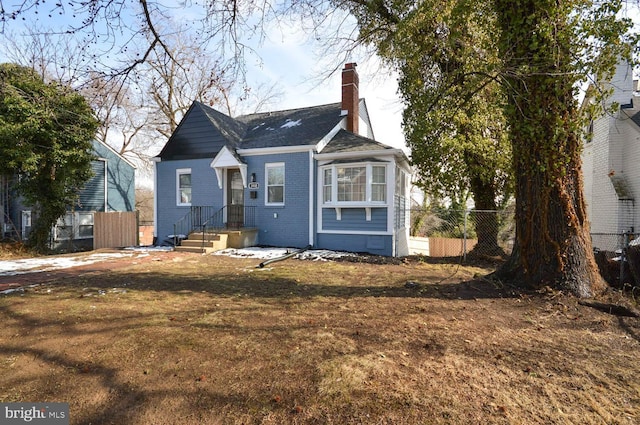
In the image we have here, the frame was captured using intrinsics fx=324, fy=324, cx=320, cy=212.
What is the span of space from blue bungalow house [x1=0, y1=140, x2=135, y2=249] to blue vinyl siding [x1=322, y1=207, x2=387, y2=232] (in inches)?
425

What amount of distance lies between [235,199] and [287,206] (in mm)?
2507

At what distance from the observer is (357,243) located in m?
11.8

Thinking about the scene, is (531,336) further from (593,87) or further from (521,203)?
(593,87)

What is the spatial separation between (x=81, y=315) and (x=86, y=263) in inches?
236

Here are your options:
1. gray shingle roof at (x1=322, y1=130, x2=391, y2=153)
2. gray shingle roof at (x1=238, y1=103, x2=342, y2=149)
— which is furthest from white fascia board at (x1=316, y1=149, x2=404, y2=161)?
gray shingle roof at (x1=238, y1=103, x2=342, y2=149)

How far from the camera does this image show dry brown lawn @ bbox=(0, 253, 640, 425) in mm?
2365

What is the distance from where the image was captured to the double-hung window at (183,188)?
14.1 metres

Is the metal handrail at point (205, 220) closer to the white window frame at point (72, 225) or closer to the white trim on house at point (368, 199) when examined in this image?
the white trim on house at point (368, 199)

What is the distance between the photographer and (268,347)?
3.39m

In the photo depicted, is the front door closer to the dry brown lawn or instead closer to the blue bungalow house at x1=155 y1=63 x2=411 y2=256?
the blue bungalow house at x1=155 y1=63 x2=411 y2=256

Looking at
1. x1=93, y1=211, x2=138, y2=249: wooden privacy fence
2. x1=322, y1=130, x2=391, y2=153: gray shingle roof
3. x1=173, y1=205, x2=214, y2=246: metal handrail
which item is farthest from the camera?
x1=93, y1=211, x2=138, y2=249: wooden privacy fence

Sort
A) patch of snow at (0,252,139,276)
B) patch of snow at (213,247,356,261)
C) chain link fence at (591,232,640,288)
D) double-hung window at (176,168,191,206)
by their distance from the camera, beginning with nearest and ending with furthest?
chain link fence at (591,232,640,288), patch of snow at (0,252,139,276), patch of snow at (213,247,356,261), double-hung window at (176,168,191,206)

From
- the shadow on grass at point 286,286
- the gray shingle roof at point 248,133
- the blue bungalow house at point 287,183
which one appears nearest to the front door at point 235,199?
the blue bungalow house at point 287,183

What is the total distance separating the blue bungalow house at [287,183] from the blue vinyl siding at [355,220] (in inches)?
1.4
